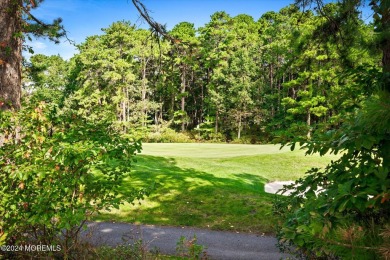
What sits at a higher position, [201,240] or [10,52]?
[10,52]

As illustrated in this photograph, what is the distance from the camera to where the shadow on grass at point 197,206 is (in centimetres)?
880

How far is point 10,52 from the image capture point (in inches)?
212

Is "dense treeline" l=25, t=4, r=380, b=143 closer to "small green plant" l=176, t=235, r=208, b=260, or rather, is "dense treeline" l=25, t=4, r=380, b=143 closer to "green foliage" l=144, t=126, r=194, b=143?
"green foliage" l=144, t=126, r=194, b=143

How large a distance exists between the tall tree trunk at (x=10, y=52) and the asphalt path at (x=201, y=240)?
9.51 ft

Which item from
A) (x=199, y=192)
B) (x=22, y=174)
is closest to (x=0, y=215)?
(x=22, y=174)

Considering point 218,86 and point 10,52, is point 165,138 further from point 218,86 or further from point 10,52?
point 10,52

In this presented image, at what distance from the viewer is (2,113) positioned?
4102 millimetres

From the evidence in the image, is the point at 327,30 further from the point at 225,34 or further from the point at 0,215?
the point at 225,34

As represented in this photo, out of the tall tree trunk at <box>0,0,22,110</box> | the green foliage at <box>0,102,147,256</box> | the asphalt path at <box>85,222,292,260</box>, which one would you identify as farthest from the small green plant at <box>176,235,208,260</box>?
the tall tree trunk at <box>0,0,22,110</box>

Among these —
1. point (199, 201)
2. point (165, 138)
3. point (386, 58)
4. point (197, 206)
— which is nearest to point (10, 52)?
point (386, 58)

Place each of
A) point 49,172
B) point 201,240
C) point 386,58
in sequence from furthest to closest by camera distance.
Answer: point 201,240 → point 386,58 → point 49,172

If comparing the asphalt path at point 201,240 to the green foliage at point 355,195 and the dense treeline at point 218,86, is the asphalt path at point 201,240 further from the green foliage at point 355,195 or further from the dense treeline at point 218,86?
the dense treeline at point 218,86

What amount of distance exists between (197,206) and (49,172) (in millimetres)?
6487

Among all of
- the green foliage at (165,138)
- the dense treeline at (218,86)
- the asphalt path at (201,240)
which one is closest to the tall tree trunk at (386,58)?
the asphalt path at (201,240)
